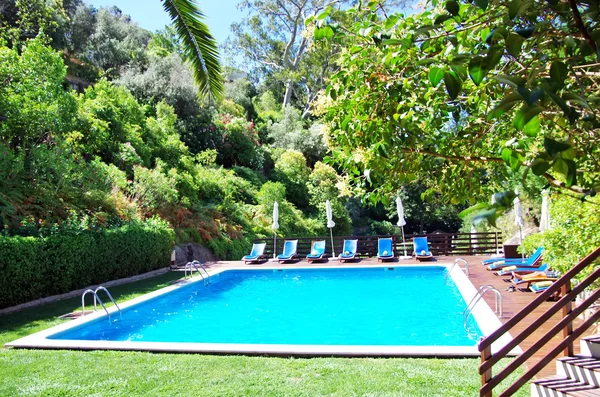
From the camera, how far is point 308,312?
11008mm

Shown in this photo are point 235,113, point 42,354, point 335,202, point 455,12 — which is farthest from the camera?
point 235,113

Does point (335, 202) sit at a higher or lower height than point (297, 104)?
lower

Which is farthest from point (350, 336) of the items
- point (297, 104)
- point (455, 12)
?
point (297, 104)

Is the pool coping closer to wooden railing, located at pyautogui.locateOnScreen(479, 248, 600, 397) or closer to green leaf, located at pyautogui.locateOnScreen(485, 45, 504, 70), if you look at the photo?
wooden railing, located at pyautogui.locateOnScreen(479, 248, 600, 397)

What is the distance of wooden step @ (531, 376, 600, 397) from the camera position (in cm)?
363

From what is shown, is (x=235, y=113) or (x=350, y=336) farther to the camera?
(x=235, y=113)

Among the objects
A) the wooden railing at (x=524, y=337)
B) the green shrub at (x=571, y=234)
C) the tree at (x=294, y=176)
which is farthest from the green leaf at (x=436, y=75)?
the tree at (x=294, y=176)

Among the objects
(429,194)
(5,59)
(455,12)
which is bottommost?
(429,194)

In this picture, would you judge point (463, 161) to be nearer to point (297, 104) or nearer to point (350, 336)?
point (350, 336)

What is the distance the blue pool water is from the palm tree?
470 cm

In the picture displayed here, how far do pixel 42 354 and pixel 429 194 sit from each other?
620 centimetres

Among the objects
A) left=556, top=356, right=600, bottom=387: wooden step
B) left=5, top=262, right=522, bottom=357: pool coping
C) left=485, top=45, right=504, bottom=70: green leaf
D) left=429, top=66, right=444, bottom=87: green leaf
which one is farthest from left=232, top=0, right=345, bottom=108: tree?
left=485, top=45, right=504, bottom=70: green leaf

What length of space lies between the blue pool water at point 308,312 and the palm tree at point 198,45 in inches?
185

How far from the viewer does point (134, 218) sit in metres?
15.0
